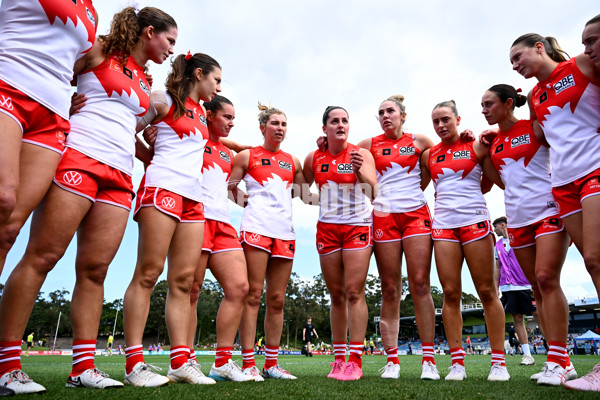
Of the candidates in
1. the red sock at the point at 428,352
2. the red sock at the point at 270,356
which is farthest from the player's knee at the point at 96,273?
the red sock at the point at 428,352

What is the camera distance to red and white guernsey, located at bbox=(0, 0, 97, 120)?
2.36 meters

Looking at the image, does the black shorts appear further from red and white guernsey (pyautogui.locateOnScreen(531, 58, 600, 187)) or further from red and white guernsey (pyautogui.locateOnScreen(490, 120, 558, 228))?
red and white guernsey (pyautogui.locateOnScreen(531, 58, 600, 187))

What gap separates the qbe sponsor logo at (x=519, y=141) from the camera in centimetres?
433

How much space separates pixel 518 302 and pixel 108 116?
963cm

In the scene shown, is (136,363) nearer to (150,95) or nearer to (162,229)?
(162,229)

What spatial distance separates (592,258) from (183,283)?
3.41 metres

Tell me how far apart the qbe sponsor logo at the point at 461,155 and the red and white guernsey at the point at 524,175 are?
34 centimetres

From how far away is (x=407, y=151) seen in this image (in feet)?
17.3

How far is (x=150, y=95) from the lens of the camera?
3709mm

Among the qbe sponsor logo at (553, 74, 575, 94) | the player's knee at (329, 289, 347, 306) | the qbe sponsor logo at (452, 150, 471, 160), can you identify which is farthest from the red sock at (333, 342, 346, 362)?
the qbe sponsor logo at (553, 74, 575, 94)

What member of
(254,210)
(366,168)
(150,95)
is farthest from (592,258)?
(150,95)

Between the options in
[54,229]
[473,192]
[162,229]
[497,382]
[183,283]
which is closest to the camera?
[54,229]

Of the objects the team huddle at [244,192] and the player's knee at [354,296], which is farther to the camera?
the player's knee at [354,296]

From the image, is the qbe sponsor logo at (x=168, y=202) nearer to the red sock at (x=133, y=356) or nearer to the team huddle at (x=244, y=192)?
the team huddle at (x=244, y=192)
